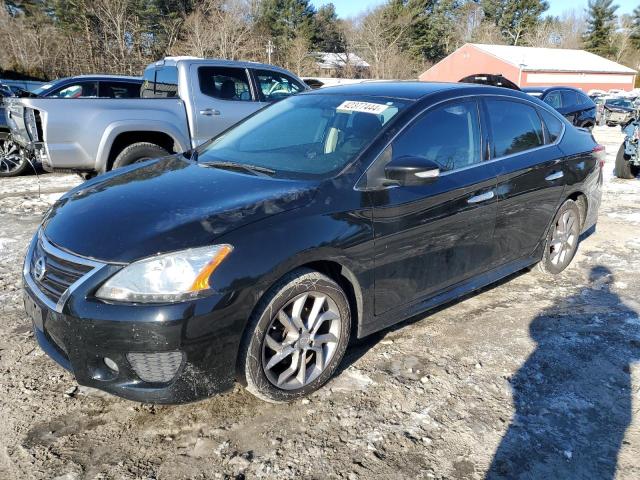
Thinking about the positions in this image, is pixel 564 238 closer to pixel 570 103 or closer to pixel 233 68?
pixel 233 68

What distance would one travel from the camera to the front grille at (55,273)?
7.97 feet

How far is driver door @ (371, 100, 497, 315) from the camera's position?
3080 millimetres

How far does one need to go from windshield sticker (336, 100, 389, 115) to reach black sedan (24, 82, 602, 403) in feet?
0.05

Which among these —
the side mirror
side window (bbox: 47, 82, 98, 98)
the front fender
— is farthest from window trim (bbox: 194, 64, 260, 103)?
the side mirror

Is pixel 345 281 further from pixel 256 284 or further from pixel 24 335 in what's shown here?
pixel 24 335

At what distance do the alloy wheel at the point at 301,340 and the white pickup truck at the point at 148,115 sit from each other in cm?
456

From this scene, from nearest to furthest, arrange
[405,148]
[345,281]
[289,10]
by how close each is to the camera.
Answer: [345,281] < [405,148] < [289,10]

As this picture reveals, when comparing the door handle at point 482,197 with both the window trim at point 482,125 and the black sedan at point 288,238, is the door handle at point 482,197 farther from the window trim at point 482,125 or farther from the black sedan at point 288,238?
the window trim at point 482,125

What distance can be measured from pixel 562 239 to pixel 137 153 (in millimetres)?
4989

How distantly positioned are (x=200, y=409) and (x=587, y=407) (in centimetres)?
210

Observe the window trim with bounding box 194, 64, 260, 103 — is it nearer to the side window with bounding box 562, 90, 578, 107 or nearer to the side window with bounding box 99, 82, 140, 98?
the side window with bounding box 99, 82, 140, 98

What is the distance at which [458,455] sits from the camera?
2.49 meters

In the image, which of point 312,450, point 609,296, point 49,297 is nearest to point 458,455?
point 312,450

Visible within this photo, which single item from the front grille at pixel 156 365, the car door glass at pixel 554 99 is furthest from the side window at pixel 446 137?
the car door glass at pixel 554 99
